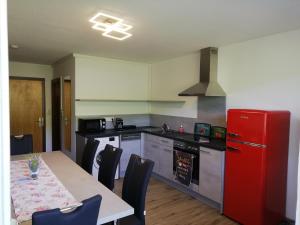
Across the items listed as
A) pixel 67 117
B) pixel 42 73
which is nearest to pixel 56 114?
pixel 67 117

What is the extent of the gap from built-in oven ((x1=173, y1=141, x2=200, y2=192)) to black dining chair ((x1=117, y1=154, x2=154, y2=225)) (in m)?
1.47

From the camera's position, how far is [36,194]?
169cm

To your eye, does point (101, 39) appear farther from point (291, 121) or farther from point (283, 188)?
point (283, 188)

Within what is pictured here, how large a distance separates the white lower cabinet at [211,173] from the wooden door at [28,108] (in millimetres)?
4158

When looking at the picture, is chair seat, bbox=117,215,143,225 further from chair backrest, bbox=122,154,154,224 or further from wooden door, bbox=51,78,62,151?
wooden door, bbox=51,78,62,151

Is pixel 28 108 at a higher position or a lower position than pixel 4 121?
lower

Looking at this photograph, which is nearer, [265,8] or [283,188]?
[265,8]

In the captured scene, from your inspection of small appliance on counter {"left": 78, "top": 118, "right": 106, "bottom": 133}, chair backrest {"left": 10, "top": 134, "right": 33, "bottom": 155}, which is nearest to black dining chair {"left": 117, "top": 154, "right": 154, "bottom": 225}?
chair backrest {"left": 10, "top": 134, "right": 33, "bottom": 155}

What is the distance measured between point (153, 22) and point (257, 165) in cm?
197

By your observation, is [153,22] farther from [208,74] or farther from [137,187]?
[137,187]

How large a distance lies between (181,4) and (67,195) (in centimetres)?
185

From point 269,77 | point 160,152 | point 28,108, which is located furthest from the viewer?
point 28,108

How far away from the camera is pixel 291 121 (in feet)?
8.82

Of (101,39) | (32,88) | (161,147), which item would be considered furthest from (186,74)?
(32,88)
